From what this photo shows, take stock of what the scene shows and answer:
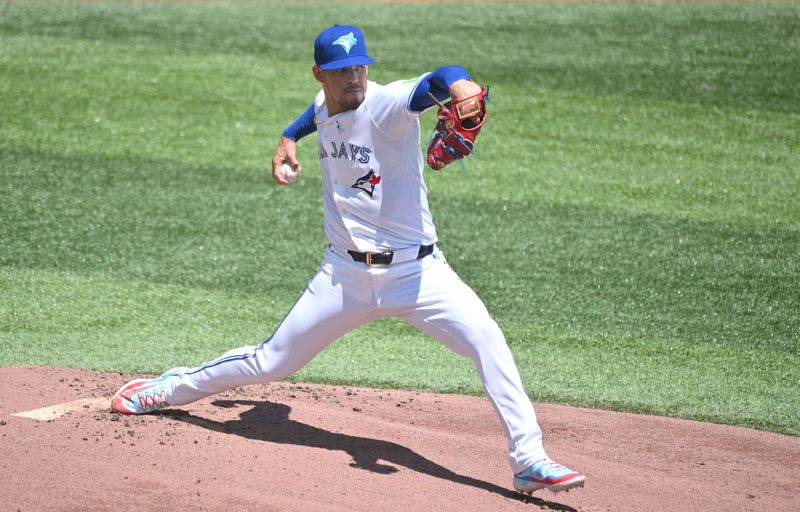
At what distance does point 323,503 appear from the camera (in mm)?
4012

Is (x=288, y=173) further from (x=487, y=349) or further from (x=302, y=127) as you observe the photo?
(x=487, y=349)

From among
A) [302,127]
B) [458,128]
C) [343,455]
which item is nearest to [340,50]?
[302,127]

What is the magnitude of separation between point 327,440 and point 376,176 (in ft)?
4.52

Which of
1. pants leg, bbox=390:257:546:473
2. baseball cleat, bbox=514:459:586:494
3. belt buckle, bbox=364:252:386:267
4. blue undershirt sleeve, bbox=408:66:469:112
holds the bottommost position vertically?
baseball cleat, bbox=514:459:586:494

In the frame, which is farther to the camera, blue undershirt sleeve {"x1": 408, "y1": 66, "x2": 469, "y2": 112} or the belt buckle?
the belt buckle

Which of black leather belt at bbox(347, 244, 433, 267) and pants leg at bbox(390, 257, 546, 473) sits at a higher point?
black leather belt at bbox(347, 244, 433, 267)

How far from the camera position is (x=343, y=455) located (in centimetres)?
466

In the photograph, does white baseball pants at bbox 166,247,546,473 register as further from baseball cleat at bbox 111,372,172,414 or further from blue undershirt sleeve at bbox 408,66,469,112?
blue undershirt sleeve at bbox 408,66,469,112

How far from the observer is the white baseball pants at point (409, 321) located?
13.9ft

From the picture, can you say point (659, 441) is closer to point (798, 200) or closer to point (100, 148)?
point (798, 200)

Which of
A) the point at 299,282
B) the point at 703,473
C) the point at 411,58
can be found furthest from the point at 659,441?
the point at 411,58

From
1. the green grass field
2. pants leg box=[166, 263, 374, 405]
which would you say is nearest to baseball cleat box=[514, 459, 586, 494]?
pants leg box=[166, 263, 374, 405]

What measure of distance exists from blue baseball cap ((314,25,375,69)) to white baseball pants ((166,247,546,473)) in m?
0.82

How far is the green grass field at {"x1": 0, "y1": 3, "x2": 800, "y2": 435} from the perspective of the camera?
6457 mm
